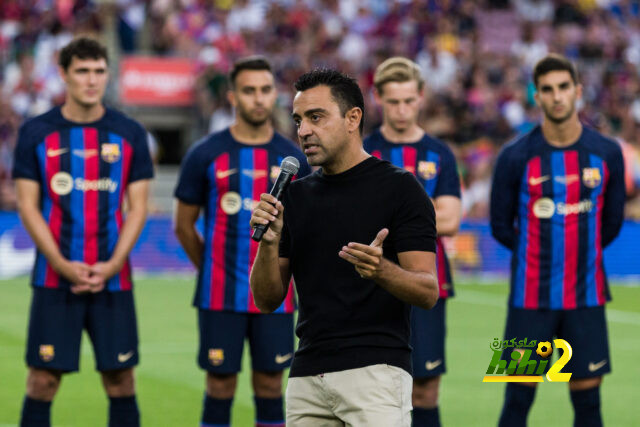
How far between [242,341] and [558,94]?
82.1 inches

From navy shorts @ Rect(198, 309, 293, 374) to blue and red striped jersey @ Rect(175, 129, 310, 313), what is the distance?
2.7 inches

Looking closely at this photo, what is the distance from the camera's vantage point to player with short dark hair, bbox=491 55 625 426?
6.05 m

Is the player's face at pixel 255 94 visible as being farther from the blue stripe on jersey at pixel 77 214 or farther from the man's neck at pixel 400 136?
the blue stripe on jersey at pixel 77 214

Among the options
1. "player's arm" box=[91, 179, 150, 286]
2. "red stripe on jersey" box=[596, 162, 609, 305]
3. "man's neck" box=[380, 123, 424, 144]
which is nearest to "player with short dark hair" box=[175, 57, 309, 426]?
"player's arm" box=[91, 179, 150, 286]

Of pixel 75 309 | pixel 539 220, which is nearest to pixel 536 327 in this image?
pixel 539 220

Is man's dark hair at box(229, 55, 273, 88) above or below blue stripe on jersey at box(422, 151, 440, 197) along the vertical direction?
above

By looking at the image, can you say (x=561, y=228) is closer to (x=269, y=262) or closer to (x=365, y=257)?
(x=269, y=262)

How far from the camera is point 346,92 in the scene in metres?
3.94

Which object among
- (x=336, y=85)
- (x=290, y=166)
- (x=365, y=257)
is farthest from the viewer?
(x=336, y=85)

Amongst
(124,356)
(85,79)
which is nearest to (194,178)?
(85,79)

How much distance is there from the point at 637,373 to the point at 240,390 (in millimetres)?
3335

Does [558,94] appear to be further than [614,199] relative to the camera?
No

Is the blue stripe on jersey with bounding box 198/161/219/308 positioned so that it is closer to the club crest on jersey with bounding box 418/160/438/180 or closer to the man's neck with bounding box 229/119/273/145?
the man's neck with bounding box 229/119/273/145

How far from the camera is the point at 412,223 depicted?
12.5 ft
